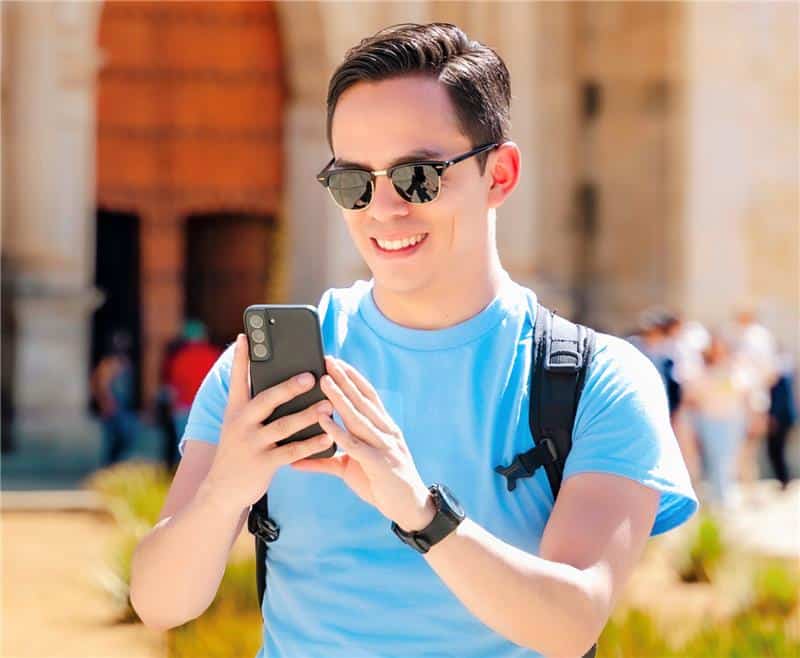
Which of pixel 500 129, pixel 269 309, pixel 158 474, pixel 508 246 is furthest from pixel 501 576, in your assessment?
pixel 508 246

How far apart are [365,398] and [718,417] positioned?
31.2 ft

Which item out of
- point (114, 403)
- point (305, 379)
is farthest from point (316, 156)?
point (305, 379)

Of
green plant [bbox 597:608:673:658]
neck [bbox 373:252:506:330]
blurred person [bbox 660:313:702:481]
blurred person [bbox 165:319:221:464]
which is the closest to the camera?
neck [bbox 373:252:506:330]

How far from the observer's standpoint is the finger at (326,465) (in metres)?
1.90

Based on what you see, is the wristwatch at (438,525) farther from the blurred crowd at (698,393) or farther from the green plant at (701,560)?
the blurred crowd at (698,393)

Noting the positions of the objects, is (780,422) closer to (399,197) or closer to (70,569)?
(70,569)

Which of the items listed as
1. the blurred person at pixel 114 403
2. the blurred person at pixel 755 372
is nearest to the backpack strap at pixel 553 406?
the blurred person at pixel 755 372

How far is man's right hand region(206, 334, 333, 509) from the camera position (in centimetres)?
189

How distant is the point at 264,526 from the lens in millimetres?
2098

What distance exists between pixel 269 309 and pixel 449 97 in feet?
1.36

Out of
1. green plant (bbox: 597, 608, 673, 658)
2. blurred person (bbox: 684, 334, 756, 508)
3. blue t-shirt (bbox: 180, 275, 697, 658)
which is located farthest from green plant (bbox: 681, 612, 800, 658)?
blurred person (bbox: 684, 334, 756, 508)

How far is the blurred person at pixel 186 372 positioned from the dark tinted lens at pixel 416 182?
892cm

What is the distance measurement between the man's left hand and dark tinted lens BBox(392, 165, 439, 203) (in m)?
0.34

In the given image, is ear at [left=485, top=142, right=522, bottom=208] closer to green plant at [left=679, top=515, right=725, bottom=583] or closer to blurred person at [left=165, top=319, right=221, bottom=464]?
green plant at [left=679, top=515, right=725, bottom=583]
